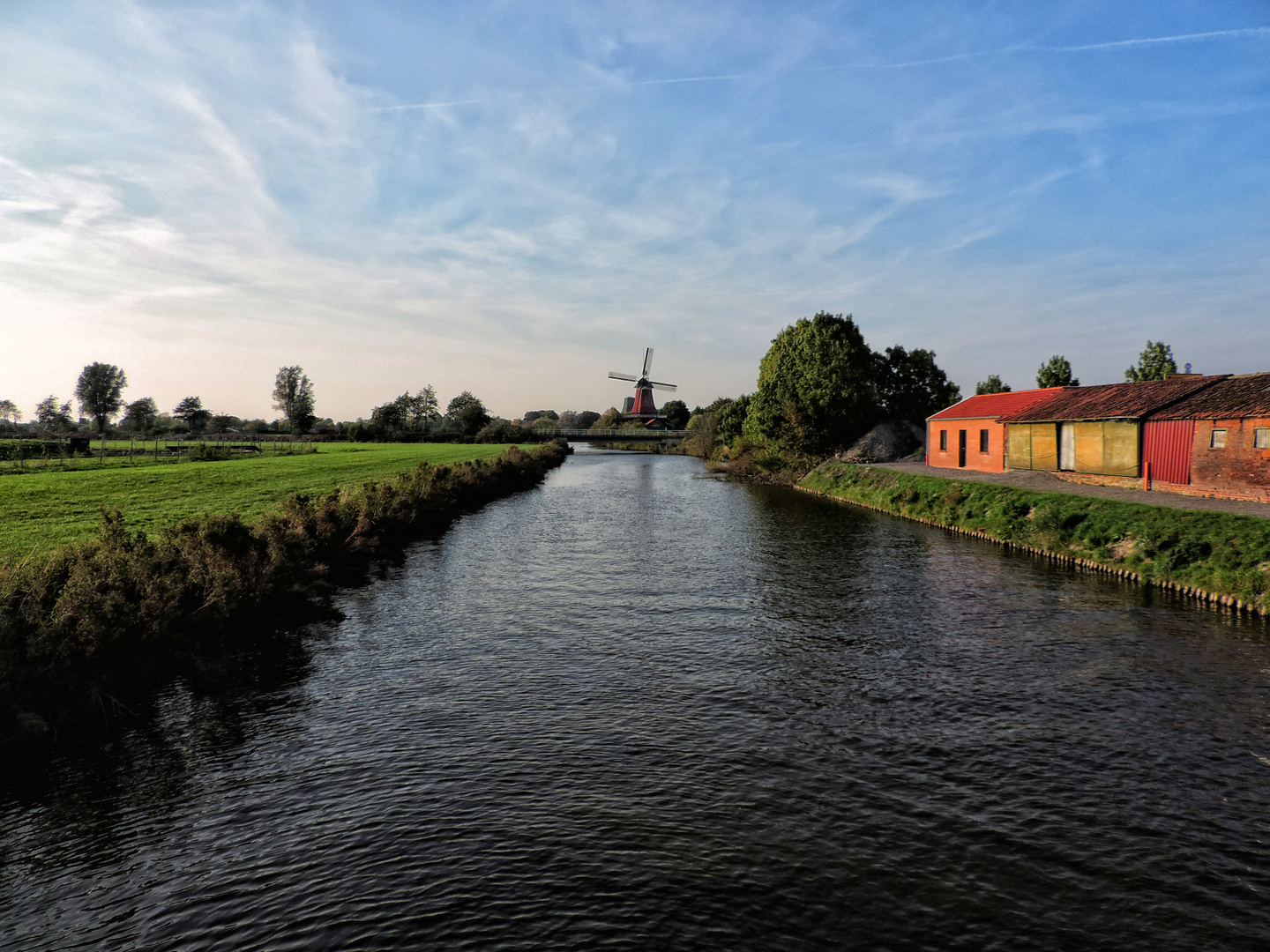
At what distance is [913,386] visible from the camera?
7606 centimetres

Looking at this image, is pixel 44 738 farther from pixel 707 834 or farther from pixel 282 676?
pixel 707 834

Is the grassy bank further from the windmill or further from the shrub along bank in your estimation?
the windmill

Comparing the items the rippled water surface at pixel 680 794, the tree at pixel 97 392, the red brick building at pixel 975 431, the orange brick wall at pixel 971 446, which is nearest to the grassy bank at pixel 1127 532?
the rippled water surface at pixel 680 794

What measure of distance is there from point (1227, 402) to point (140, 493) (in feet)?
151

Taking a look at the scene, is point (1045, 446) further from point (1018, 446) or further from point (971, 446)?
point (971, 446)

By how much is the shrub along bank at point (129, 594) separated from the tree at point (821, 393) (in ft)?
151

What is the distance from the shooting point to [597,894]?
743cm

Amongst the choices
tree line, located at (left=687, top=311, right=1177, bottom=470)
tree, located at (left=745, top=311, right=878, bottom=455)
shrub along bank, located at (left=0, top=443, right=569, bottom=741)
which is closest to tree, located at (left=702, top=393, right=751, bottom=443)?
tree line, located at (left=687, top=311, right=1177, bottom=470)

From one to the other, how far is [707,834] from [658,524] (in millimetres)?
26607

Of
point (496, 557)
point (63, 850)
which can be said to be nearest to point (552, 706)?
point (63, 850)

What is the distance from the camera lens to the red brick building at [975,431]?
42750 mm

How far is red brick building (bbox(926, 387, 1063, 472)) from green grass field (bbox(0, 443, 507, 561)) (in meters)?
38.8

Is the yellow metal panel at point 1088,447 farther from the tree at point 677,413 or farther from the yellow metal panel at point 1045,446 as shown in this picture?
the tree at point 677,413

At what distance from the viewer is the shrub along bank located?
34.9 ft
